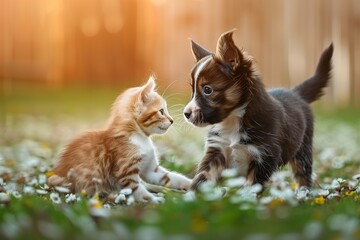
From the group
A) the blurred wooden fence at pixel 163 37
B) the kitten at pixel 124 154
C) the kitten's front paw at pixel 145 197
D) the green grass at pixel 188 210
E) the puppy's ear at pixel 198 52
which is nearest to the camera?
the green grass at pixel 188 210

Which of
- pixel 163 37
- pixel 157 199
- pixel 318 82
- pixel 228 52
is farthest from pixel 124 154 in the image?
pixel 163 37

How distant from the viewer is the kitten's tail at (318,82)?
18.4 feet

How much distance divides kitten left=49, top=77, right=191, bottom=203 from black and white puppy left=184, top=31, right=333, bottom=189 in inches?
17.1

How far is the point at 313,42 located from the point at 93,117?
455 centimetres

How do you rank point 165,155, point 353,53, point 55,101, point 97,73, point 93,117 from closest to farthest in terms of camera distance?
point 165,155
point 93,117
point 353,53
point 55,101
point 97,73

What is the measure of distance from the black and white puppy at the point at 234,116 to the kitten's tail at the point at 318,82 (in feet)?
3.52

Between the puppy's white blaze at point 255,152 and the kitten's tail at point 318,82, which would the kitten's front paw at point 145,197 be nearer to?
the puppy's white blaze at point 255,152

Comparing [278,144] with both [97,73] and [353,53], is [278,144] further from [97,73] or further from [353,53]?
[97,73]

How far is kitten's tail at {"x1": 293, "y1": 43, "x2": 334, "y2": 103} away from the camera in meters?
5.61

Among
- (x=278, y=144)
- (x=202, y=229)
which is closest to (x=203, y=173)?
(x=278, y=144)

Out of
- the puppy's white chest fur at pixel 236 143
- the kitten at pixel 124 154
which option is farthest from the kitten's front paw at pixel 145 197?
the puppy's white chest fur at pixel 236 143

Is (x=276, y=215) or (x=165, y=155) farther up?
(x=276, y=215)

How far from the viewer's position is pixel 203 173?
4.50 m

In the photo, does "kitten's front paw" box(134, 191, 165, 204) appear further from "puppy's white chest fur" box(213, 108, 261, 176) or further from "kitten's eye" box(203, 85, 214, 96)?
"kitten's eye" box(203, 85, 214, 96)
